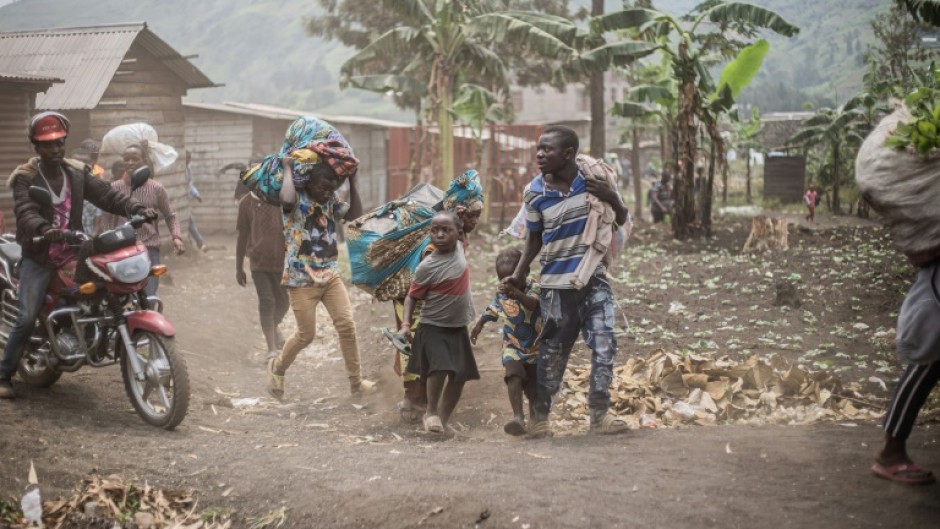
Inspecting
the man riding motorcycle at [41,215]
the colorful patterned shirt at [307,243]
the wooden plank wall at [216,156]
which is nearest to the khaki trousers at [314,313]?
the colorful patterned shirt at [307,243]

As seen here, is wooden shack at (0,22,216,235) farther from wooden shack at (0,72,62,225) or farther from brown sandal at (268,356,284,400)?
brown sandal at (268,356,284,400)

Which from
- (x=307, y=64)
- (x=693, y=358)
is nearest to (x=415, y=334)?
(x=693, y=358)

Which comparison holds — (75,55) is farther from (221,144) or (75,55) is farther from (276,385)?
(276,385)

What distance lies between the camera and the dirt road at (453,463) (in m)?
3.91

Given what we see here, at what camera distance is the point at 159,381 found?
572cm

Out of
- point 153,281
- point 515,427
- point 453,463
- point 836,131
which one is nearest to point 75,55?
point 153,281

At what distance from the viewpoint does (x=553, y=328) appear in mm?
5555

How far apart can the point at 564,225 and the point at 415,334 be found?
137 centimetres

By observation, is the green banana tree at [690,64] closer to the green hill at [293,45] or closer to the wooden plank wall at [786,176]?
the green hill at [293,45]

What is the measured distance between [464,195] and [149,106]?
12665 millimetres

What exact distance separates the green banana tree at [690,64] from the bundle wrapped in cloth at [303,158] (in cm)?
950

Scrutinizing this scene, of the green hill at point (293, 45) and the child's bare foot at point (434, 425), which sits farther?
the green hill at point (293, 45)

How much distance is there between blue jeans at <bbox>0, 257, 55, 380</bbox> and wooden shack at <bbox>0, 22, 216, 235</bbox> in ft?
26.4

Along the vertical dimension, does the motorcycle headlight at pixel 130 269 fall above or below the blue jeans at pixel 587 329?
above
